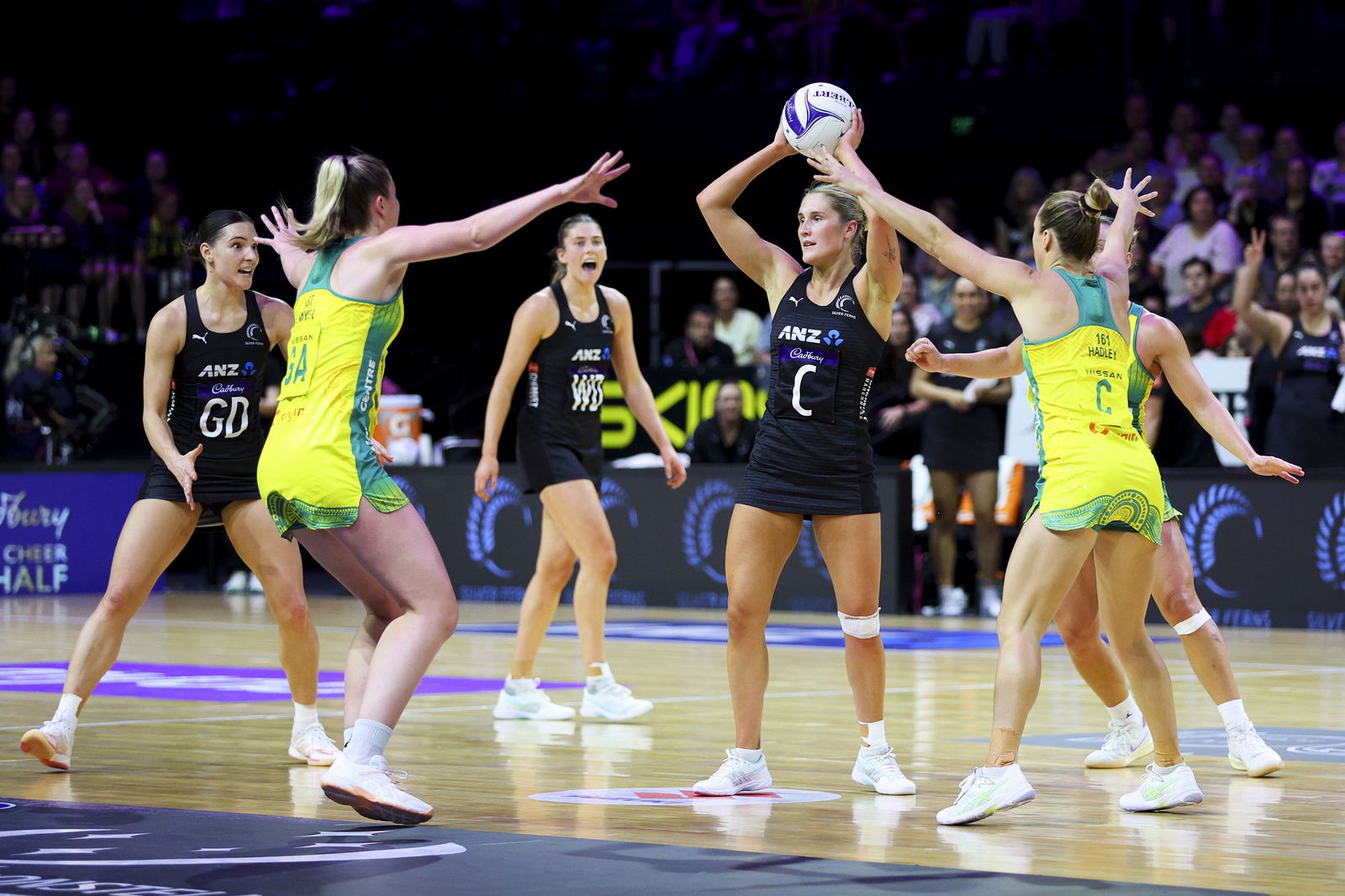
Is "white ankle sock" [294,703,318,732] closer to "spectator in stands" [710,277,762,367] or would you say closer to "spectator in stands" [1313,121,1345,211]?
"spectator in stands" [710,277,762,367]

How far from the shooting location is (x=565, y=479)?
29.4 ft

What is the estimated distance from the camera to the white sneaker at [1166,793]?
19.8 ft

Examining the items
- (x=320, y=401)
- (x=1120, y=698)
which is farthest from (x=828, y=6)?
(x=320, y=401)

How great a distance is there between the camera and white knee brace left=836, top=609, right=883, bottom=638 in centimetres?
639

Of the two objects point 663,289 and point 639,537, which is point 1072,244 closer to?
point 639,537

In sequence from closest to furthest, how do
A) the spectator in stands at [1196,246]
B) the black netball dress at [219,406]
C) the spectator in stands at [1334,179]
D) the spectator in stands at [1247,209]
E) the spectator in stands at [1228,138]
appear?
the black netball dress at [219,406] < the spectator in stands at [1196,246] < the spectator in stands at [1247,209] < the spectator in stands at [1334,179] < the spectator in stands at [1228,138]

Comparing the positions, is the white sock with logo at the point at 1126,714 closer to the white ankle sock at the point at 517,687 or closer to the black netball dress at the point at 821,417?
the black netball dress at the point at 821,417

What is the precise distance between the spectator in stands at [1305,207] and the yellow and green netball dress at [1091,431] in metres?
11.2

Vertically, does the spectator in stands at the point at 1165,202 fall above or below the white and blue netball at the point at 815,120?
above

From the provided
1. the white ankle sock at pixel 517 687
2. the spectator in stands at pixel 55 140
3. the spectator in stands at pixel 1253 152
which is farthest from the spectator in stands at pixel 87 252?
the white ankle sock at pixel 517 687

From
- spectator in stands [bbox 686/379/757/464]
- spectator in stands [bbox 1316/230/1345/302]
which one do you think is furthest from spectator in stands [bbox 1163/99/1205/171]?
spectator in stands [bbox 686/379/757/464]

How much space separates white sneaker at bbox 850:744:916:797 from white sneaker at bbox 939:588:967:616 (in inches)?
336

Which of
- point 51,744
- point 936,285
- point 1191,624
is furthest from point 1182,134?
point 51,744

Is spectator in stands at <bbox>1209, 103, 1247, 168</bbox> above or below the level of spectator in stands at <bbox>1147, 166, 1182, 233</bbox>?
above
